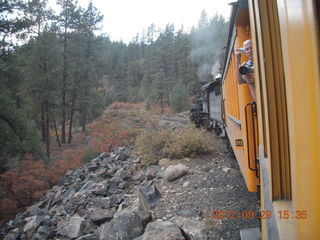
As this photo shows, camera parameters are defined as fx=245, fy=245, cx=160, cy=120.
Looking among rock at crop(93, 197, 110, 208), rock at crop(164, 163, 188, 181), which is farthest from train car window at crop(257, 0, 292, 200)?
rock at crop(93, 197, 110, 208)

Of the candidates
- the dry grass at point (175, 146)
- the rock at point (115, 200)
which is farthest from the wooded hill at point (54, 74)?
the rock at point (115, 200)

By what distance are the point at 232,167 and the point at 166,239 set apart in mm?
4085

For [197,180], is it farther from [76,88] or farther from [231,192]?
[76,88]

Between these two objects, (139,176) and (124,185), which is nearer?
(124,185)

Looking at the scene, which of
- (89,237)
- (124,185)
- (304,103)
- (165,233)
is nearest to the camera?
(304,103)

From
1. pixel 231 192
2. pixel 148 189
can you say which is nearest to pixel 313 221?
pixel 231 192

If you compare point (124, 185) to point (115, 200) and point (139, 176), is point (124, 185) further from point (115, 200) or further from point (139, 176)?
point (115, 200)

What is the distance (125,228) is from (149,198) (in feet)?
4.25

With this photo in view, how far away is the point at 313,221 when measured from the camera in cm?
92

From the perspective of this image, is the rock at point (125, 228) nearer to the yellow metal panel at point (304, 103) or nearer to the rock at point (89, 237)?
the rock at point (89, 237)

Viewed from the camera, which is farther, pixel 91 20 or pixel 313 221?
pixel 91 20

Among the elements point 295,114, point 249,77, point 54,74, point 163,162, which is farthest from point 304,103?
point 54,74

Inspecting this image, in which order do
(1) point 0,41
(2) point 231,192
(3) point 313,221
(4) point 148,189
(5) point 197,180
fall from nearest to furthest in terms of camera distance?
(3) point 313,221
(2) point 231,192
(4) point 148,189
(5) point 197,180
(1) point 0,41

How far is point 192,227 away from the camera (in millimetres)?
4375
